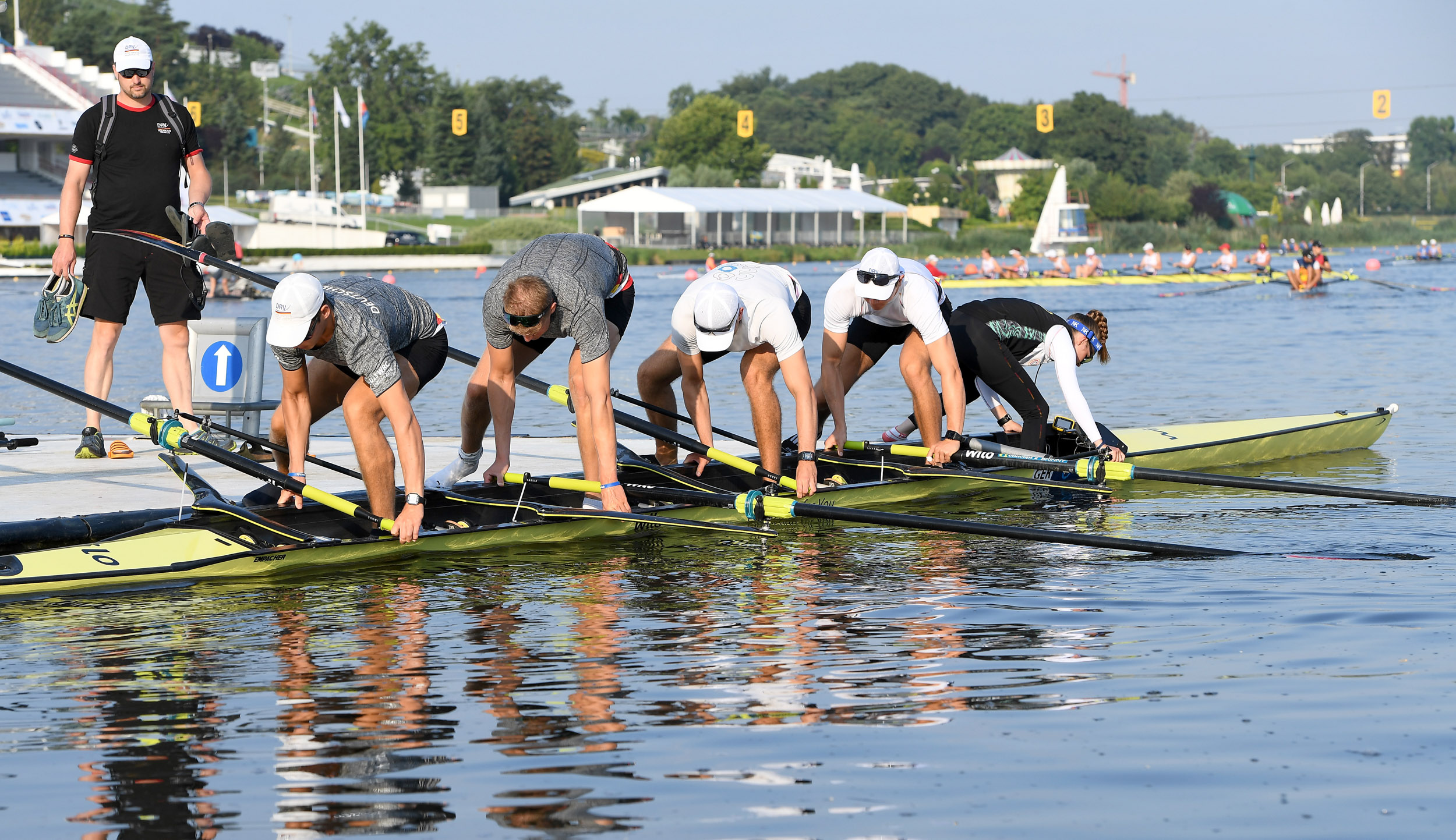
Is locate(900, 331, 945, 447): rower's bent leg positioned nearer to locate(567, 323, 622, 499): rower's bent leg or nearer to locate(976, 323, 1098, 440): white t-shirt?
locate(976, 323, 1098, 440): white t-shirt

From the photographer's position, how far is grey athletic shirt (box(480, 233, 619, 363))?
7598 millimetres

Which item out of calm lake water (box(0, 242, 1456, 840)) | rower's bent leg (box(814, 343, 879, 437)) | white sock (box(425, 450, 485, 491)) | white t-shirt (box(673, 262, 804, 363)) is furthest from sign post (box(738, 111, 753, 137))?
calm lake water (box(0, 242, 1456, 840))

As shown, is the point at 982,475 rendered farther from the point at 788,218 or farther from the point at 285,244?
the point at 788,218

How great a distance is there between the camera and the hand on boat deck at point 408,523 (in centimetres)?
708

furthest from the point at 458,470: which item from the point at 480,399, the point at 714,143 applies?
the point at 714,143

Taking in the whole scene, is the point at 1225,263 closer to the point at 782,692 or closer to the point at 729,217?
the point at 729,217

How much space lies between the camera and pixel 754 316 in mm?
8688

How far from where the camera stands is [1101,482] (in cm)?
920

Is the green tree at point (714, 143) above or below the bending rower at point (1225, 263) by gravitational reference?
above

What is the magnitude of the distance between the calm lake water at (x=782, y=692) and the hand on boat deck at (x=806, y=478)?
338 millimetres

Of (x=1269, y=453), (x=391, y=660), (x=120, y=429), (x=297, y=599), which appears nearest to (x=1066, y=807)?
(x=391, y=660)

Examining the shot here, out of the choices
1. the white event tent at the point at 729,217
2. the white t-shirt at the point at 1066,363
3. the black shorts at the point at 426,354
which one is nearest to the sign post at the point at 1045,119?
the white event tent at the point at 729,217

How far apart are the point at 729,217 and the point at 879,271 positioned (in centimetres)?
7523

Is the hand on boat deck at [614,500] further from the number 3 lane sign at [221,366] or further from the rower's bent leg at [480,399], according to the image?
the number 3 lane sign at [221,366]
